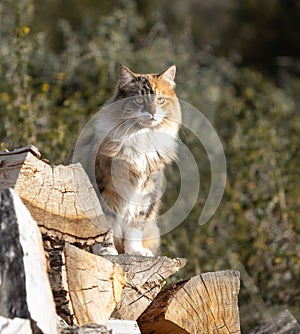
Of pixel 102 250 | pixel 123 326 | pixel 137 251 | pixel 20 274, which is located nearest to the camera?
pixel 20 274

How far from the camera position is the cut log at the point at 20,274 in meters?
2.27

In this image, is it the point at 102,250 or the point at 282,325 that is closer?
the point at 282,325

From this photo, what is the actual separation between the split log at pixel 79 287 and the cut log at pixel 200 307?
0.96 feet

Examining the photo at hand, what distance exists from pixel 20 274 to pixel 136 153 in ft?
5.87

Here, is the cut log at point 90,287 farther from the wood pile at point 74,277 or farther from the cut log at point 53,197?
the cut log at point 53,197

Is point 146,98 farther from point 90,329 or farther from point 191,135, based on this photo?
point 191,135

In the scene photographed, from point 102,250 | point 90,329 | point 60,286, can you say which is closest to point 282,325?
point 90,329

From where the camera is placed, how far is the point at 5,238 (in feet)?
7.59

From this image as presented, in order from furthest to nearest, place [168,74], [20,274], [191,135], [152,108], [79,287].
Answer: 1. [191,135]
2. [168,74]
3. [152,108]
4. [79,287]
5. [20,274]

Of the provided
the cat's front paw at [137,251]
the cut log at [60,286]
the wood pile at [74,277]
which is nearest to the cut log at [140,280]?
the wood pile at [74,277]

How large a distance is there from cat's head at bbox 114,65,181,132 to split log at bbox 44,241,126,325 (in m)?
1.51

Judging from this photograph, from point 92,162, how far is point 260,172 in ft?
9.59

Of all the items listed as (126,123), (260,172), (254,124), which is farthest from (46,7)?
(126,123)

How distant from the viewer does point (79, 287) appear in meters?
2.54
